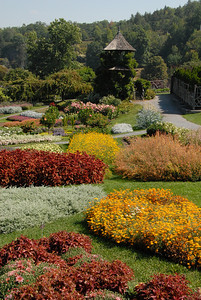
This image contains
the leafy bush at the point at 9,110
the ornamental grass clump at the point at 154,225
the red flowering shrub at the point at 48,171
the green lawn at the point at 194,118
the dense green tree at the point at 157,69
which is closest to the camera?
the ornamental grass clump at the point at 154,225

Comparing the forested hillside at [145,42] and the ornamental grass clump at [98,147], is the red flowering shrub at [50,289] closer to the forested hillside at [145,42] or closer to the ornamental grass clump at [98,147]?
the ornamental grass clump at [98,147]

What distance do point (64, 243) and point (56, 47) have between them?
51544mm

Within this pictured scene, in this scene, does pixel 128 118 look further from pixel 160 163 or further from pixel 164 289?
pixel 164 289

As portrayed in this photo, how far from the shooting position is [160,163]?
9406mm

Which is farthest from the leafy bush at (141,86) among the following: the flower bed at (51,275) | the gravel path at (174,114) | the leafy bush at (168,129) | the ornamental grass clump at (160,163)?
the flower bed at (51,275)

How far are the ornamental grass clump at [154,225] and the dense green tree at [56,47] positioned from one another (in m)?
48.7

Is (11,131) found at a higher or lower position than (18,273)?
lower

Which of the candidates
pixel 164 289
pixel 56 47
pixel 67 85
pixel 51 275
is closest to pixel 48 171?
pixel 51 275

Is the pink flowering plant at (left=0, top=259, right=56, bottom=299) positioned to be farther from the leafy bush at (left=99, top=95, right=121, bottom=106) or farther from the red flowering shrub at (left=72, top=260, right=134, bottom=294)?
the leafy bush at (left=99, top=95, right=121, bottom=106)

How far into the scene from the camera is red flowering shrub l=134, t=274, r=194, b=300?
3562 mm

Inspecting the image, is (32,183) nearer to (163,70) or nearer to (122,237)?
(122,237)

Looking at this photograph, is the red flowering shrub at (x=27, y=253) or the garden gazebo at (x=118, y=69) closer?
the red flowering shrub at (x=27, y=253)

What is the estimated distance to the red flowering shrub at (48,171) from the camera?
8.64 meters

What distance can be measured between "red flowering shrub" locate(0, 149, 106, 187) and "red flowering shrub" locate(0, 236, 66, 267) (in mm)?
3860
